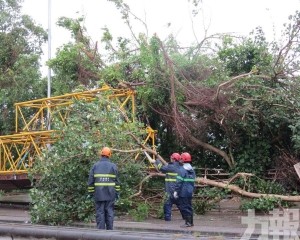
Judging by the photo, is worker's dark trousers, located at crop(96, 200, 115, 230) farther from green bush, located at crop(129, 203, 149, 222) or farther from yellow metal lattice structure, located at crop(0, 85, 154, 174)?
yellow metal lattice structure, located at crop(0, 85, 154, 174)

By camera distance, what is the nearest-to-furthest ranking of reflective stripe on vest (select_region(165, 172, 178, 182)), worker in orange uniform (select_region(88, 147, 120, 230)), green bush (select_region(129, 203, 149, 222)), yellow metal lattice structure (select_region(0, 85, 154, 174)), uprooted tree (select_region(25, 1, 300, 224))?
1. worker in orange uniform (select_region(88, 147, 120, 230))
2. uprooted tree (select_region(25, 1, 300, 224))
3. reflective stripe on vest (select_region(165, 172, 178, 182))
4. green bush (select_region(129, 203, 149, 222))
5. yellow metal lattice structure (select_region(0, 85, 154, 174))

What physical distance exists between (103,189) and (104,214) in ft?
1.68

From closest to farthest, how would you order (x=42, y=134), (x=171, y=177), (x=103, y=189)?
(x=103, y=189), (x=171, y=177), (x=42, y=134)

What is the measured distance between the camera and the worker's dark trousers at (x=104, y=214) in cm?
992

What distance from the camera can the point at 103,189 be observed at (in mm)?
9906

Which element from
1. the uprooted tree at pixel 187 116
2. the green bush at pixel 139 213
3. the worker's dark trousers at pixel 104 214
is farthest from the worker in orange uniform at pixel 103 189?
the green bush at pixel 139 213

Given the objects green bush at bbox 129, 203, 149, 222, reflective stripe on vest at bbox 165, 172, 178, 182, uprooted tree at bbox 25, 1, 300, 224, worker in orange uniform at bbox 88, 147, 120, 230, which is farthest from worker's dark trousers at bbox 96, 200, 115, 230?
green bush at bbox 129, 203, 149, 222

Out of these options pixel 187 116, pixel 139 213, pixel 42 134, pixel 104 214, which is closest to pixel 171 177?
pixel 139 213

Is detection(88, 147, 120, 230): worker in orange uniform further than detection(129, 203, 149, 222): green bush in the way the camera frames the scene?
No

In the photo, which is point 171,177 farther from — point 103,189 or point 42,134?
point 42,134

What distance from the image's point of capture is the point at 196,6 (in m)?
16.4

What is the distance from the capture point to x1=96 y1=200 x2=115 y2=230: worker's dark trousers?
32.6 ft

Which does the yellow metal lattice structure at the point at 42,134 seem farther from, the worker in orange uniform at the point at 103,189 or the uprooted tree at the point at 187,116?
the worker in orange uniform at the point at 103,189

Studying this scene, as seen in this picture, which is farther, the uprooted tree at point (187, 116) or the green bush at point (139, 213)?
the green bush at point (139, 213)
